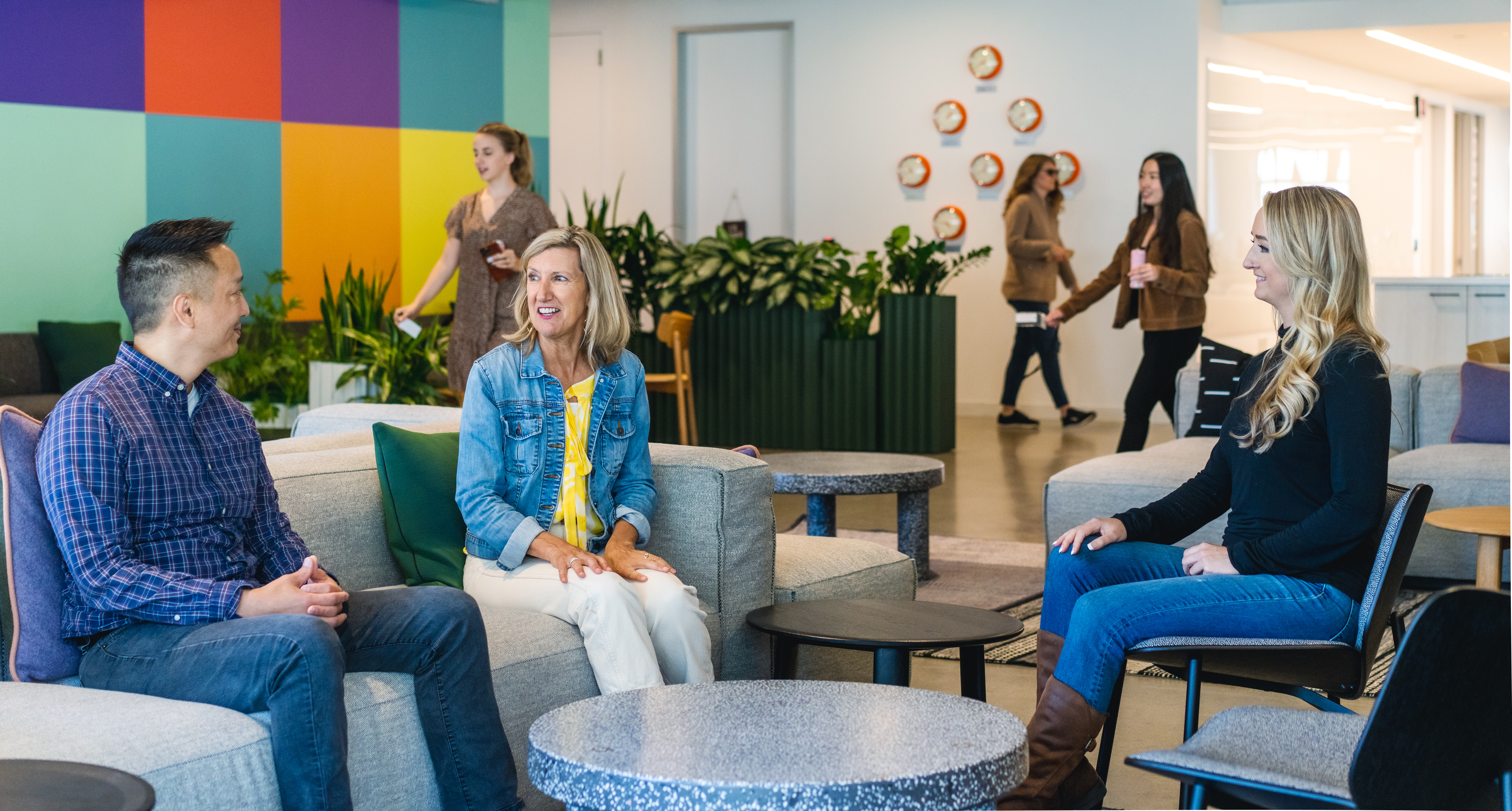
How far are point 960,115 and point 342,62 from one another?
15.6 ft

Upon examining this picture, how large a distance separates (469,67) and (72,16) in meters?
2.10

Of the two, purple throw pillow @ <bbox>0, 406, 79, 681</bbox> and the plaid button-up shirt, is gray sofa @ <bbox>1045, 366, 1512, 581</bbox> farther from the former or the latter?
purple throw pillow @ <bbox>0, 406, 79, 681</bbox>

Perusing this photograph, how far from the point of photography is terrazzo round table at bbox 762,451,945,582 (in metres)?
4.43

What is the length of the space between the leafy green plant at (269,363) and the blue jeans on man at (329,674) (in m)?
4.42

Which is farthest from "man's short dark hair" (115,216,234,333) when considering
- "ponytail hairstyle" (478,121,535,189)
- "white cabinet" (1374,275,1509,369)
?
"white cabinet" (1374,275,1509,369)

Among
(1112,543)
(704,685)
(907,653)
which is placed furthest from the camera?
(1112,543)

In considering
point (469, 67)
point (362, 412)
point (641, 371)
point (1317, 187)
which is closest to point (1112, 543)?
point (1317, 187)

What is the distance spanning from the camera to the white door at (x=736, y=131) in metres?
11.1

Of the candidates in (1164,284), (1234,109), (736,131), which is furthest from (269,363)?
(1234,109)

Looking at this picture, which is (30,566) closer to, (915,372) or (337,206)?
(337,206)

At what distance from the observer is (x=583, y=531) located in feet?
9.78

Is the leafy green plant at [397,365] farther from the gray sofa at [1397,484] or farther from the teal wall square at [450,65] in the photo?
the gray sofa at [1397,484]

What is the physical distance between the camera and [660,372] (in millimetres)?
8594

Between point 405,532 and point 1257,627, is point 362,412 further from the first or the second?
point 1257,627
